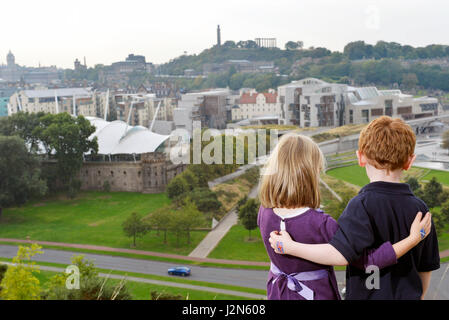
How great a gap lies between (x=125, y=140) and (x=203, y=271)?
20415mm

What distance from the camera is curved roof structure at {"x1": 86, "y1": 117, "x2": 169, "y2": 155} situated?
123ft

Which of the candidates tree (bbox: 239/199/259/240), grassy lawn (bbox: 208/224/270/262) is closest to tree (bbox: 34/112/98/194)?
grassy lawn (bbox: 208/224/270/262)

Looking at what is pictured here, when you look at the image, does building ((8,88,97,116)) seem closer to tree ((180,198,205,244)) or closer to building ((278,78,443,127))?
building ((278,78,443,127))

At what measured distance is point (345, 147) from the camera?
1799 inches

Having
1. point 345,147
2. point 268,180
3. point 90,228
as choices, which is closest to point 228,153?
point 90,228

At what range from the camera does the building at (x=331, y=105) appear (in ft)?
169

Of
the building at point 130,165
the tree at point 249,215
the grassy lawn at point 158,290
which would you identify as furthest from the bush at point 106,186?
the grassy lawn at point 158,290

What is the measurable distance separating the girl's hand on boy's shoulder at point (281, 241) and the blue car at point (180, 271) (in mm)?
17291

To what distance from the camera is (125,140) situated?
38.7 meters

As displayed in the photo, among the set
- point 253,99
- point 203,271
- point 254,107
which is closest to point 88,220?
point 203,271

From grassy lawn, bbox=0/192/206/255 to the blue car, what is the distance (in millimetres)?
2591
